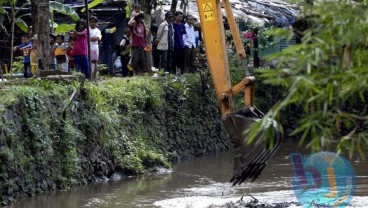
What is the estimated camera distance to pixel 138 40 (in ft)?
62.8

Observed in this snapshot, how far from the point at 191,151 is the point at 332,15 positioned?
53.1 ft

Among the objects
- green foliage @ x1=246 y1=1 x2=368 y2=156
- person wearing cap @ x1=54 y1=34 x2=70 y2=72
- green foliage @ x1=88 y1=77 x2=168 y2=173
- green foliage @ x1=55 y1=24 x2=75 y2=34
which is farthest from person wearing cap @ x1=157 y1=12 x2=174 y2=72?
green foliage @ x1=246 y1=1 x2=368 y2=156

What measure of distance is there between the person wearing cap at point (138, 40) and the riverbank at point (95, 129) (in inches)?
26.3

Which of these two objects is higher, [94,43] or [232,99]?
[94,43]

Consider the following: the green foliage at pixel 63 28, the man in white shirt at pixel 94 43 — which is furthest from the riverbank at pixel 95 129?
the green foliage at pixel 63 28

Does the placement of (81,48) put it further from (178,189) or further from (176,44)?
(178,189)

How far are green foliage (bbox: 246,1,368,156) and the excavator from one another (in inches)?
245

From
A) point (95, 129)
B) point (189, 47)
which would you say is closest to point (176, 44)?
point (189, 47)

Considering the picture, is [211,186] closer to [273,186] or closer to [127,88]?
[273,186]

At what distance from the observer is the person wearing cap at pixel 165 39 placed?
67.7ft

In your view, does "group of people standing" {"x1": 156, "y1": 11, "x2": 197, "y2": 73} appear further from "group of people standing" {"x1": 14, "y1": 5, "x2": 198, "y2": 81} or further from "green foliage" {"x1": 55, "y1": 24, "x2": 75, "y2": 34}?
"green foliage" {"x1": 55, "y1": 24, "x2": 75, "y2": 34}

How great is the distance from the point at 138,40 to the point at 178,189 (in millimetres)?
4971

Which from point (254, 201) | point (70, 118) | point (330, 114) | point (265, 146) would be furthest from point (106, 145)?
point (330, 114)

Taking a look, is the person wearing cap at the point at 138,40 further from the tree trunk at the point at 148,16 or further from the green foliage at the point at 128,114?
the green foliage at the point at 128,114
